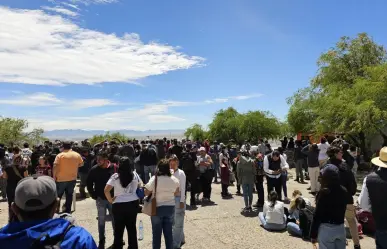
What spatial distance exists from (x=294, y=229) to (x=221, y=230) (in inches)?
61.6

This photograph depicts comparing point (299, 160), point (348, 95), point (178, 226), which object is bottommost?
point (178, 226)

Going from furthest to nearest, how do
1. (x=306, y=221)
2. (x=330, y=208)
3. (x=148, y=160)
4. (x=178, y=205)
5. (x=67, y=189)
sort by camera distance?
(x=148, y=160)
(x=67, y=189)
(x=306, y=221)
(x=178, y=205)
(x=330, y=208)

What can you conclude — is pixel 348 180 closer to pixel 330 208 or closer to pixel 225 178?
pixel 330 208

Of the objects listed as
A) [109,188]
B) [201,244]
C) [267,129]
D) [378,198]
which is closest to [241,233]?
[201,244]

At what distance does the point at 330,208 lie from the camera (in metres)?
3.91

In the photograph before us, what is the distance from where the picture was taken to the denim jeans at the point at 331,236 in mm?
3926

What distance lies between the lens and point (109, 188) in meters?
5.18

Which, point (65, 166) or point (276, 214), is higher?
point (65, 166)

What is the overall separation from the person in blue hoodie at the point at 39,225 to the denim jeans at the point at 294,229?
230 inches

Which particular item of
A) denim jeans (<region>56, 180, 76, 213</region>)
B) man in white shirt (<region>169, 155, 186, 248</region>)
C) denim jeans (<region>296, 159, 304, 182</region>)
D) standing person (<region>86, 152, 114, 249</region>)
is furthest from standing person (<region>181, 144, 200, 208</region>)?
denim jeans (<region>296, 159, 304, 182</region>)

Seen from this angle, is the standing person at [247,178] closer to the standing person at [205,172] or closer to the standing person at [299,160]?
the standing person at [205,172]

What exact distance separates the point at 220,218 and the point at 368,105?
955cm

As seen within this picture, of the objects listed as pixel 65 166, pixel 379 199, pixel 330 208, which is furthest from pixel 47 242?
pixel 65 166

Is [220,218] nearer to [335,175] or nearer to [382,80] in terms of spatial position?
[335,175]
